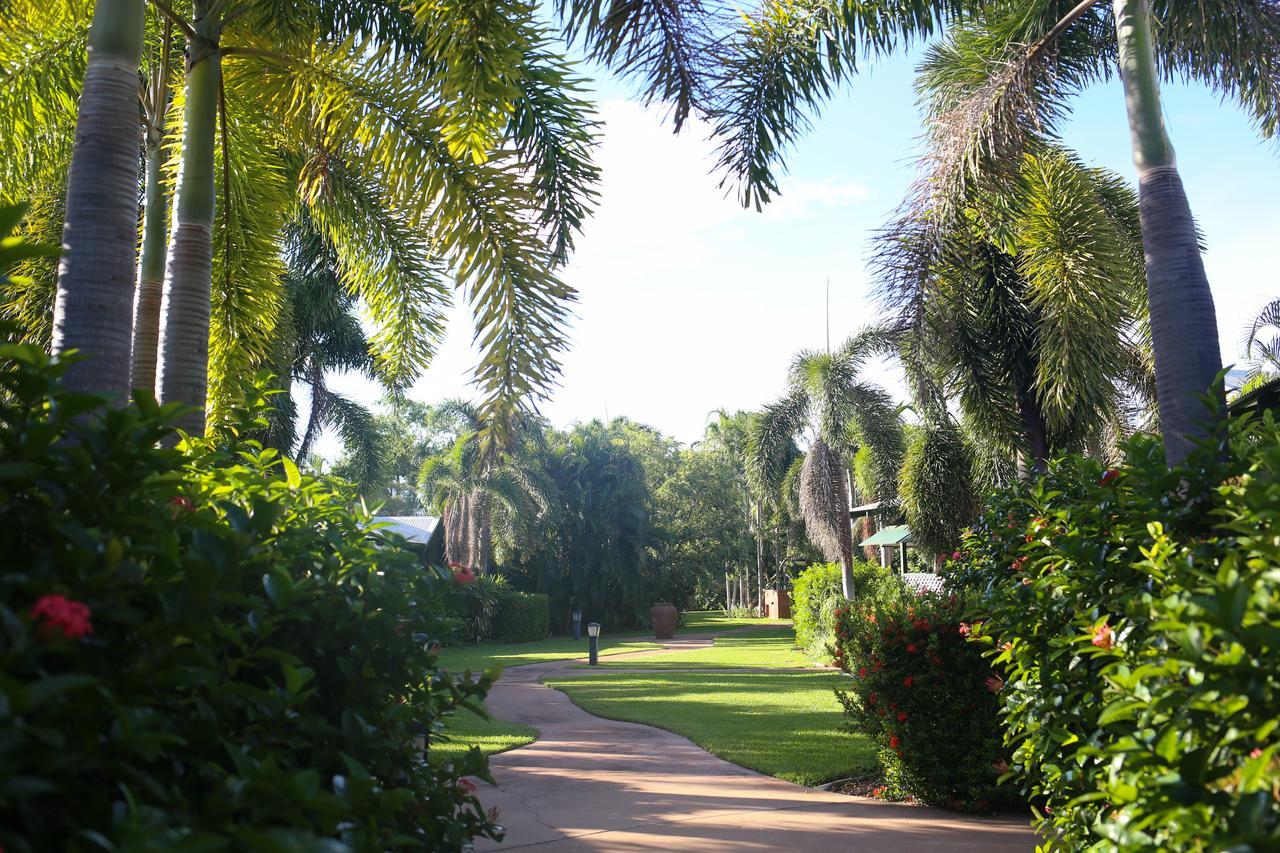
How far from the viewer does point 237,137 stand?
25.2 ft

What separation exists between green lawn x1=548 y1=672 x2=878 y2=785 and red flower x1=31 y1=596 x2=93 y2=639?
6796 mm

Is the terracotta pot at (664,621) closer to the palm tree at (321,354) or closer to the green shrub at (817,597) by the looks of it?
the green shrub at (817,597)

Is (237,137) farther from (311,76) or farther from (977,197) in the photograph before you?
(977,197)

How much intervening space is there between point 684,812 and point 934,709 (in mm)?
1945

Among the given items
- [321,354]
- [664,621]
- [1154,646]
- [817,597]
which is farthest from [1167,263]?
[664,621]

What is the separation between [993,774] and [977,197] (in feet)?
17.1


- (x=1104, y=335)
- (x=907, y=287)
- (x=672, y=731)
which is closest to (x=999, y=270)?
(x=1104, y=335)

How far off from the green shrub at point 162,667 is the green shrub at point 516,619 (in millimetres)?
29996

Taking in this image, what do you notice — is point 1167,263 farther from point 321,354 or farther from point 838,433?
point 321,354

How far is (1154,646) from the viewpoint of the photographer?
8.00 ft

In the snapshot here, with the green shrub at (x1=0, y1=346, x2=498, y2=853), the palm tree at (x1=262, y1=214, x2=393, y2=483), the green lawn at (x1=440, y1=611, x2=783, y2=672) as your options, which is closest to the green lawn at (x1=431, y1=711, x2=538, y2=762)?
the green shrub at (x1=0, y1=346, x2=498, y2=853)

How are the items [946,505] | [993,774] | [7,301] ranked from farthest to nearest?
[946,505]
[7,301]
[993,774]

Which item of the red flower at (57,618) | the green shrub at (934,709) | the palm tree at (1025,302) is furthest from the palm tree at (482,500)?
the red flower at (57,618)

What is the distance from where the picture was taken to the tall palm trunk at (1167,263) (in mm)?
5016
